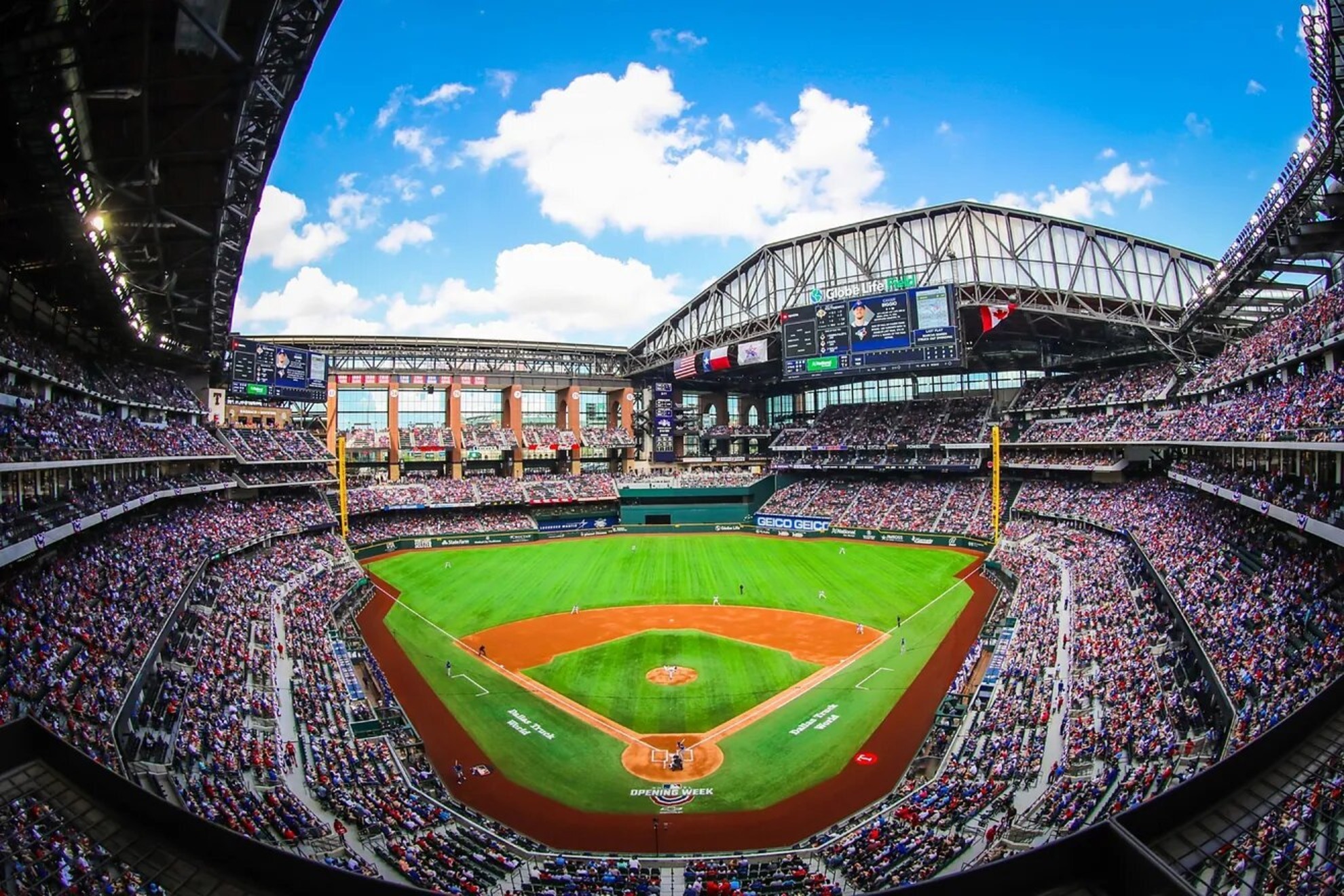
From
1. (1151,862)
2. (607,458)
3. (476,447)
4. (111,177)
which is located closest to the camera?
(1151,862)

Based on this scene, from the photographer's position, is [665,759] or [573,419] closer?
[665,759]

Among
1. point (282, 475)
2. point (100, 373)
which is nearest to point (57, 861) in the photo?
point (100, 373)

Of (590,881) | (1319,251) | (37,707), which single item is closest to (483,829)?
(590,881)

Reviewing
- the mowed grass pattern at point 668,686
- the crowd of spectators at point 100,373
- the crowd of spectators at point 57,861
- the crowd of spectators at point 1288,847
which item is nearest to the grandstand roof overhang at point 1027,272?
the mowed grass pattern at point 668,686

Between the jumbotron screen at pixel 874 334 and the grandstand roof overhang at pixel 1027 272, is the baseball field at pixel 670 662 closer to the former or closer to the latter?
the jumbotron screen at pixel 874 334

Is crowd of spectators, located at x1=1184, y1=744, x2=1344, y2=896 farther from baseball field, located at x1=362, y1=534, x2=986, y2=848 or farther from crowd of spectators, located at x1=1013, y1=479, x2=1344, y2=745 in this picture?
baseball field, located at x1=362, y1=534, x2=986, y2=848

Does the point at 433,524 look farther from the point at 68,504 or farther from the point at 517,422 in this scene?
the point at 68,504

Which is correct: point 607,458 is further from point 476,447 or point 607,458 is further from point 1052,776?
point 1052,776
